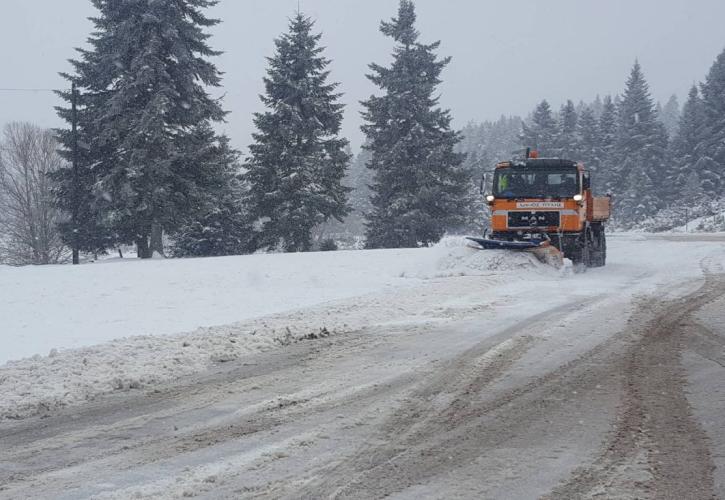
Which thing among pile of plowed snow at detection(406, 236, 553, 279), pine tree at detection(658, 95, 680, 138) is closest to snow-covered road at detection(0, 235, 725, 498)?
pile of plowed snow at detection(406, 236, 553, 279)

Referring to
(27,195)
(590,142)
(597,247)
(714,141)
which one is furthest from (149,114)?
(590,142)

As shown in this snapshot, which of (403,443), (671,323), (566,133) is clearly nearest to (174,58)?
(671,323)

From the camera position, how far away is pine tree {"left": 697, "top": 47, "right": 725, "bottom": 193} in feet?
186

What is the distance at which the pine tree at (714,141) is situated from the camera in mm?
Answer: 56562

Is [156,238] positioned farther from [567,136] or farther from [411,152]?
[567,136]

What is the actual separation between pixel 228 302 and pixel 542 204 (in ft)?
28.7

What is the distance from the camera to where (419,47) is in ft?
111

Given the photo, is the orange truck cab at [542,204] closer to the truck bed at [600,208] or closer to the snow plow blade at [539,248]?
the snow plow blade at [539,248]

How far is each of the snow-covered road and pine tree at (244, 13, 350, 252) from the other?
20864mm

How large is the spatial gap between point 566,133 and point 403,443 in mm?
67361

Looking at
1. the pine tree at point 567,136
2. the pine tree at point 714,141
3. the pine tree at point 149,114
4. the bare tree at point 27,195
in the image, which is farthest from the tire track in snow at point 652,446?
the pine tree at point 567,136

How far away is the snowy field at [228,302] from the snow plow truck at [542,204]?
45.1 inches

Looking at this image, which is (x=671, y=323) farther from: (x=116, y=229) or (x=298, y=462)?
(x=116, y=229)

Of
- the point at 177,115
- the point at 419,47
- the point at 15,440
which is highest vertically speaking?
the point at 419,47
